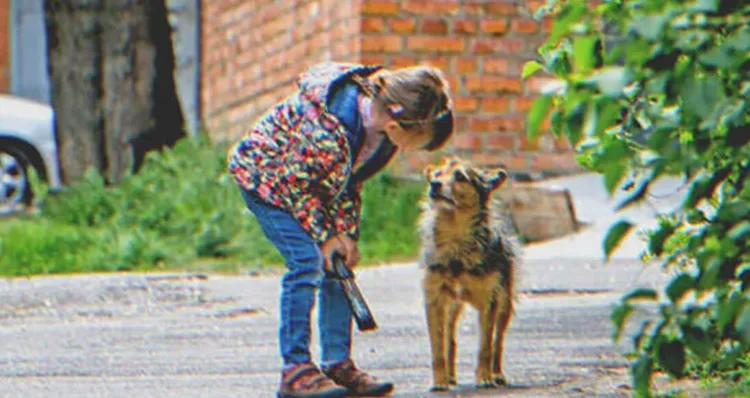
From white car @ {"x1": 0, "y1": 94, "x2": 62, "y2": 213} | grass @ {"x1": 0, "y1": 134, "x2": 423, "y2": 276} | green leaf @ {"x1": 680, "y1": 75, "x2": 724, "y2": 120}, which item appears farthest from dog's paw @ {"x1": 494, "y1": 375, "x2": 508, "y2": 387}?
white car @ {"x1": 0, "y1": 94, "x2": 62, "y2": 213}

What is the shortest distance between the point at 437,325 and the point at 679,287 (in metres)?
2.48

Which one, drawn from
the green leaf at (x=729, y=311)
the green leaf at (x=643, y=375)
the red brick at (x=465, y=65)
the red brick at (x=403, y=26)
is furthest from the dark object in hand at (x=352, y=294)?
the red brick at (x=465, y=65)

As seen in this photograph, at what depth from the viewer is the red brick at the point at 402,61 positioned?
41.6 ft

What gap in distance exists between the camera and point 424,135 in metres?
5.55

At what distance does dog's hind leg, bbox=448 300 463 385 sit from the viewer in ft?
19.6

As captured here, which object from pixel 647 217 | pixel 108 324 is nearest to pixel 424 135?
pixel 108 324

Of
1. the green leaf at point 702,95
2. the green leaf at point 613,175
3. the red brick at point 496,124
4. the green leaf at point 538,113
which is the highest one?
the red brick at point 496,124

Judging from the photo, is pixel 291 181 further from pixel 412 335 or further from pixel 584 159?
pixel 412 335

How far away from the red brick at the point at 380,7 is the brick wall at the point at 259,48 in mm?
75

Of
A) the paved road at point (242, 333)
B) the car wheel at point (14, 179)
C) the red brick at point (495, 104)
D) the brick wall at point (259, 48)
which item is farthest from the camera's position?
the car wheel at point (14, 179)

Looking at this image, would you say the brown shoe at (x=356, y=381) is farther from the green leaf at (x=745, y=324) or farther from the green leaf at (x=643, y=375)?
the green leaf at (x=745, y=324)

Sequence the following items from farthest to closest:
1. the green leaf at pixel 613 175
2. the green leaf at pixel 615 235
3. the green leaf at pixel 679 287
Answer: the green leaf at pixel 679 287 → the green leaf at pixel 615 235 → the green leaf at pixel 613 175

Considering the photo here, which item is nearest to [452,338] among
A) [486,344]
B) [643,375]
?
[486,344]

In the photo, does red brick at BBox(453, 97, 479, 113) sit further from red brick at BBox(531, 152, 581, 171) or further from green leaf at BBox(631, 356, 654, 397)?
green leaf at BBox(631, 356, 654, 397)
